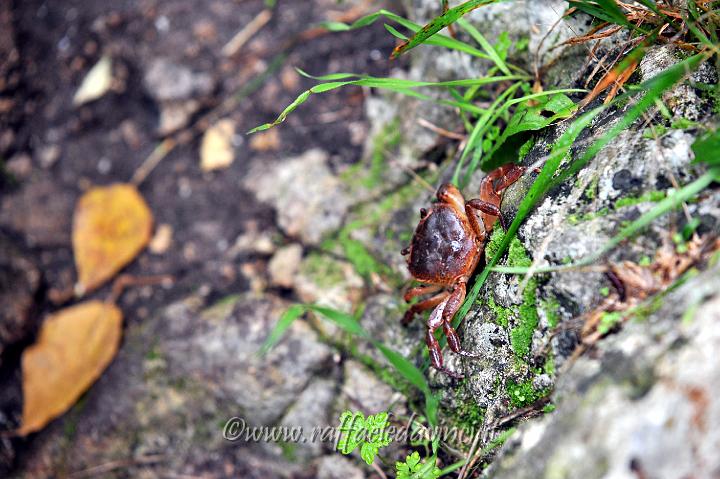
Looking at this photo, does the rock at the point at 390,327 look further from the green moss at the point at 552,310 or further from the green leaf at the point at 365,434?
the green moss at the point at 552,310

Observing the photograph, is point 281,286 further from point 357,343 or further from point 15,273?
point 15,273

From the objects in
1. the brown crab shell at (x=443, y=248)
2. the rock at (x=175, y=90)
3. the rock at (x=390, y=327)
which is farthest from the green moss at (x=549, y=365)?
the rock at (x=175, y=90)

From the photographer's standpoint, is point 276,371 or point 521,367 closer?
point 521,367

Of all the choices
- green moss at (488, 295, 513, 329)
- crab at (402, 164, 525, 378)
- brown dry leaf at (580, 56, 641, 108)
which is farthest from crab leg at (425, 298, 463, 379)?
brown dry leaf at (580, 56, 641, 108)

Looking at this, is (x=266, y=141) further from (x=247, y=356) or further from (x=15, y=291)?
(x=15, y=291)

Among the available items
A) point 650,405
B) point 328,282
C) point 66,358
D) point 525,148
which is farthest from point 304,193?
point 650,405

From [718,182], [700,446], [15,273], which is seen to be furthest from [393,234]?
[15,273]

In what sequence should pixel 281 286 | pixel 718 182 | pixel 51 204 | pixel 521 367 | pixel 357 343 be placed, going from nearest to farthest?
pixel 718 182 → pixel 521 367 → pixel 357 343 → pixel 281 286 → pixel 51 204
